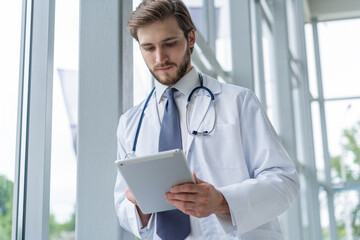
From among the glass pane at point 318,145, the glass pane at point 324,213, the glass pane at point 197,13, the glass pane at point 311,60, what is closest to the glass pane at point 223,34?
the glass pane at point 197,13

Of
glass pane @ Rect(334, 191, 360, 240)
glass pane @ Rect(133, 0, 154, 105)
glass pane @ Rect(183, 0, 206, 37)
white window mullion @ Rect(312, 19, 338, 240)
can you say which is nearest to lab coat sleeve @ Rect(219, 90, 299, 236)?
glass pane @ Rect(133, 0, 154, 105)

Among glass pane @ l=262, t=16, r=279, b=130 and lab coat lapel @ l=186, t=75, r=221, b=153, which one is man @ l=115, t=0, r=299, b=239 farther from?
glass pane @ l=262, t=16, r=279, b=130

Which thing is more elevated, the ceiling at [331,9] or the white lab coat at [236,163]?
the ceiling at [331,9]

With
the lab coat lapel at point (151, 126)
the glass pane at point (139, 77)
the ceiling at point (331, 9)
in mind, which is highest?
the ceiling at point (331, 9)

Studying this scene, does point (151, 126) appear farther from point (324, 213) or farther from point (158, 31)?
point (324, 213)

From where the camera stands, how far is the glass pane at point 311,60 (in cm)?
681

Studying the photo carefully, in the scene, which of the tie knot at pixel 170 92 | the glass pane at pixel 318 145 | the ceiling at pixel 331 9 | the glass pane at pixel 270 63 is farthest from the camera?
the ceiling at pixel 331 9

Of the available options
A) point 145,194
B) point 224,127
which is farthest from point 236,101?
point 145,194

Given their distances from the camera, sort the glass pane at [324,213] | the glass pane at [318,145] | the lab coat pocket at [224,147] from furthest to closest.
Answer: the glass pane at [318,145], the glass pane at [324,213], the lab coat pocket at [224,147]

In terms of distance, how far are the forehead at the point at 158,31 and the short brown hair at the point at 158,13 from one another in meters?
0.01

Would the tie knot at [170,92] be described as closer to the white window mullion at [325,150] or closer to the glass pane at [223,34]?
the glass pane at [223,34]

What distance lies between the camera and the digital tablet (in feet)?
3.46

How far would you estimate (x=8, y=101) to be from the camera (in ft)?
4.85

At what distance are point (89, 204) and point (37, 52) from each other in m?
0.56
